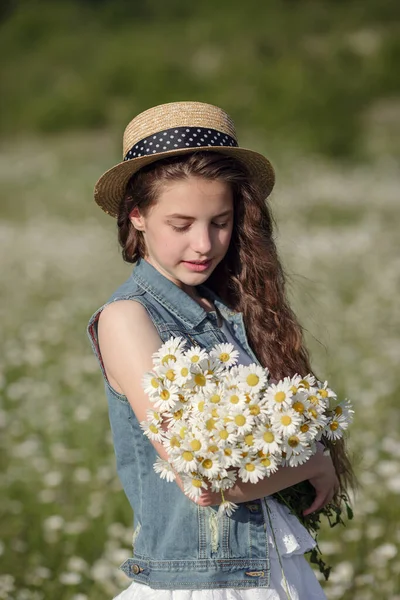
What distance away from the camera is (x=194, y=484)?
1821 millimetres

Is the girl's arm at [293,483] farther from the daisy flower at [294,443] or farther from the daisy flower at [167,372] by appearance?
the daisy flower at [167,372]

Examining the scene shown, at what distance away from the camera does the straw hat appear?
2.24m

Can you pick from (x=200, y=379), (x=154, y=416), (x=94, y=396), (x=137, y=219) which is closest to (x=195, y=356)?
(x=200, y=379)

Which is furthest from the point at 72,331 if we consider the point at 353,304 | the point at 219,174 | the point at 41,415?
the point at 219,174

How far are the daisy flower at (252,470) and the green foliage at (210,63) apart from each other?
76.5 feet

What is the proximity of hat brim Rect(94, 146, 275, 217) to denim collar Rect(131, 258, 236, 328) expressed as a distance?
0.82ft

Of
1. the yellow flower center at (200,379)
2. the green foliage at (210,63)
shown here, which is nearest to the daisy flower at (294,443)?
the yellow flower center at (200,379)

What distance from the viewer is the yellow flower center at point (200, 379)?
1861mm

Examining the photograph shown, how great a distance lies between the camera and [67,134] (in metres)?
32.8

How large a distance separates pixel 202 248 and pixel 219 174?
0.21 m

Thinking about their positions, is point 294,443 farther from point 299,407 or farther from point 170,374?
point 170,374

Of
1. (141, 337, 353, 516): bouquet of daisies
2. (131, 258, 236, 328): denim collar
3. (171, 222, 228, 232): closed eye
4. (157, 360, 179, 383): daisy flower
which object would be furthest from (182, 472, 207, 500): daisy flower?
(171, 222, 228, 232): closed eye

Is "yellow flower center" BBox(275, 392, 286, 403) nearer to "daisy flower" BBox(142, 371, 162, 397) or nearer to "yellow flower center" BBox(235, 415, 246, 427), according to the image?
"yellow flower center" BBox(235, 415, 246, 427)

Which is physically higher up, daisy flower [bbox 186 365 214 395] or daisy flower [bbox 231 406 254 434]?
daisy flower [bbox 186 365 214 395]
